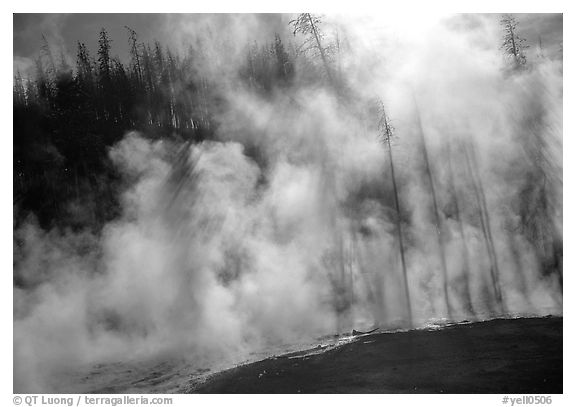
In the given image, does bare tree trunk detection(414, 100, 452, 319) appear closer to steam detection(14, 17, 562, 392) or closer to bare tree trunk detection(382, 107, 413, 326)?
steam detection(14, 17, 562, 392)

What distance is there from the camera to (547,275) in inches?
185

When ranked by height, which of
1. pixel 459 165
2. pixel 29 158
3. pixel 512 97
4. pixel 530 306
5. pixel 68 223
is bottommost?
pixel 530 306

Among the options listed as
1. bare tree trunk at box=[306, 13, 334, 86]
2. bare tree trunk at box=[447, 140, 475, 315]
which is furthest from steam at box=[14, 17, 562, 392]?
bare tree trunk at box=[306, 13, 334, 86]

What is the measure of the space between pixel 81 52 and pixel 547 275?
6011mm

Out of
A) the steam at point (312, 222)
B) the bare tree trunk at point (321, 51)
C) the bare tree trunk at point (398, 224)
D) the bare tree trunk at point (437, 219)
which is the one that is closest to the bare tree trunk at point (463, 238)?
the steam at point (312, 222)

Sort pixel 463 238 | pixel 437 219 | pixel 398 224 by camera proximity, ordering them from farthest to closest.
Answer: pixel 398 224 < pixel 437 219 < pixel 463 238

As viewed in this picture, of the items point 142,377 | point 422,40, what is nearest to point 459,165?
point 422,40

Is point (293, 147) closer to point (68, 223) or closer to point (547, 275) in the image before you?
point (68, 223)

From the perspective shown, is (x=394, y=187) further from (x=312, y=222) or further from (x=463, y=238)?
(x=312, y=222)

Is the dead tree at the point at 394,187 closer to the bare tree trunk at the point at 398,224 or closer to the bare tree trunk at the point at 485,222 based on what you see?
the bare tree trunk at the point at 398,224

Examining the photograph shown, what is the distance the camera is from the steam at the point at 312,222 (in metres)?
4.54

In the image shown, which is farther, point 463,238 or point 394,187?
point 394,187

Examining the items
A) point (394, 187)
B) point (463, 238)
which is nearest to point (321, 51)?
point (394, 187)

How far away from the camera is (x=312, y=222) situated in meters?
5.08
